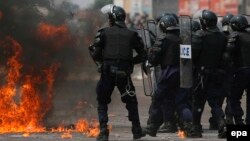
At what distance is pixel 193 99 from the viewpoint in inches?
435

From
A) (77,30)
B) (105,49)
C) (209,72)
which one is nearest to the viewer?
(105,49)

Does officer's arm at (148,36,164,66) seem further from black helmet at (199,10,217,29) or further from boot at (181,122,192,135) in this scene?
boot at (181,122,192,135)

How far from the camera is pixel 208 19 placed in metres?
10.8

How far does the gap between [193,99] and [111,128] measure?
1775mm

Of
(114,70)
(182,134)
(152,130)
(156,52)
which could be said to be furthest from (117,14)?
(182,134)

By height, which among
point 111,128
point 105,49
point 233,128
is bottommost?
point 111,128

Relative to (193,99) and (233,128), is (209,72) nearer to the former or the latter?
(193,99)

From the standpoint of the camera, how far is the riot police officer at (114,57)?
9.82 metres

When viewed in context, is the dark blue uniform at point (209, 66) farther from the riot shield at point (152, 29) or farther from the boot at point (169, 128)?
the riot shield at point (152, 29)

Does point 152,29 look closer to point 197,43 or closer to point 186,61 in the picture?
point 186,61

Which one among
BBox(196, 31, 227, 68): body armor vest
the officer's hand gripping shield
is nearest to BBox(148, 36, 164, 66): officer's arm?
the officer's hand gripping shield

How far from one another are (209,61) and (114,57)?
5.32 ft

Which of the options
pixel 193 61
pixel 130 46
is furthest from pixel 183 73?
pixel 130 46

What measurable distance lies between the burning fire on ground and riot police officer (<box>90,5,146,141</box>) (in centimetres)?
110
